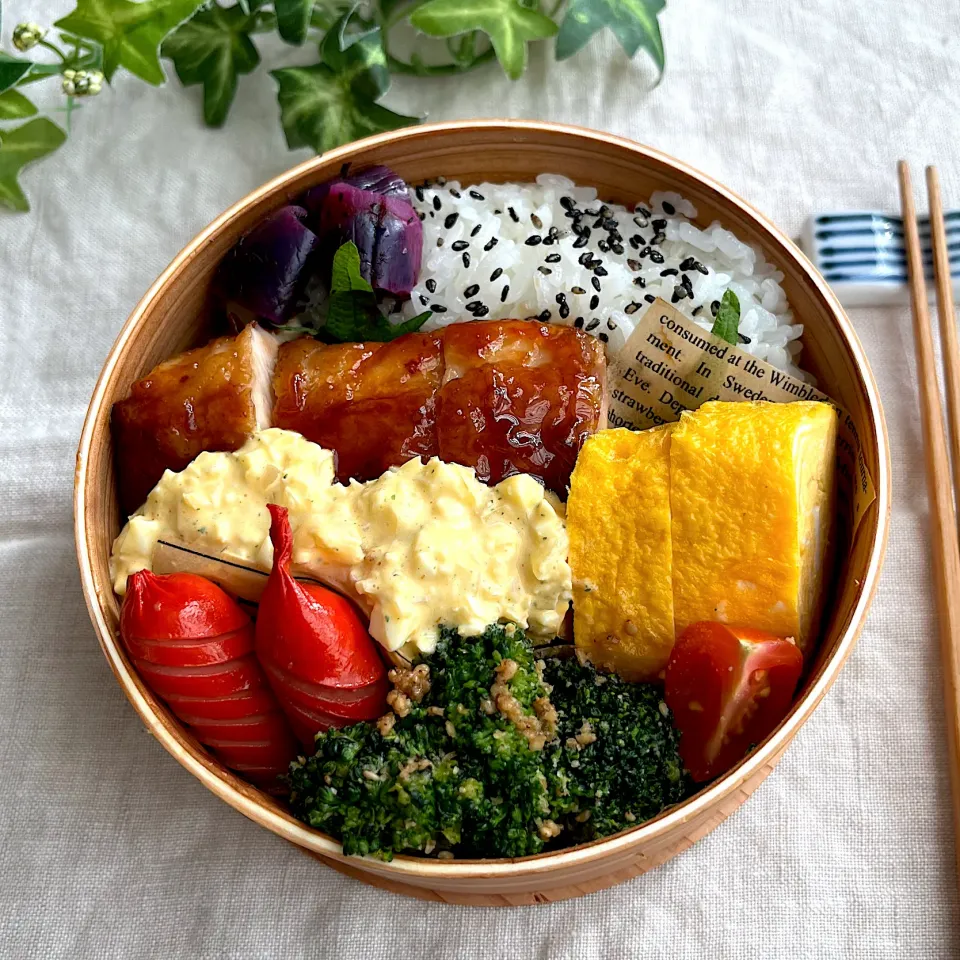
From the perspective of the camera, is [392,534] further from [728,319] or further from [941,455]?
[941,455]

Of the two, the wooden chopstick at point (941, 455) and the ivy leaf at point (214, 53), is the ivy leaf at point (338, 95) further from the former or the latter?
the wooden chopstick at point (941, 455)

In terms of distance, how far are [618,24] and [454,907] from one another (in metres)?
2.81

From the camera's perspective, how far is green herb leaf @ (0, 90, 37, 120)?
3229 mm

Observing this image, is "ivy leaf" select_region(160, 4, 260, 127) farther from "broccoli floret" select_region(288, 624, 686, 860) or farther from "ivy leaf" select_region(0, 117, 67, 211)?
"broccoli floret" select_region(288, 624, 686, 860)

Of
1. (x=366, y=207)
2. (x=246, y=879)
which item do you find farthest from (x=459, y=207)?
(x=246, y=879)

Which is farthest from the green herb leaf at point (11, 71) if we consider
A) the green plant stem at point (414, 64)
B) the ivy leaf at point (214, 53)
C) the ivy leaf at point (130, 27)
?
the green plant stem at point (414, 64)

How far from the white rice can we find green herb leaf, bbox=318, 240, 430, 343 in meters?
0.12

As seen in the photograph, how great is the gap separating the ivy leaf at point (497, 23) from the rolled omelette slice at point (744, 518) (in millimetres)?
1583

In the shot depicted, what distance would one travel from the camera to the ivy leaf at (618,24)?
3.14 m

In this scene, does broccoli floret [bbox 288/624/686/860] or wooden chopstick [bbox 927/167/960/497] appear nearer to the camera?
broccoli floret [bbox 288/624/686/860]

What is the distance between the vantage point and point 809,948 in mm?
2467

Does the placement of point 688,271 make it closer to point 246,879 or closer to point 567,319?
point 567,319

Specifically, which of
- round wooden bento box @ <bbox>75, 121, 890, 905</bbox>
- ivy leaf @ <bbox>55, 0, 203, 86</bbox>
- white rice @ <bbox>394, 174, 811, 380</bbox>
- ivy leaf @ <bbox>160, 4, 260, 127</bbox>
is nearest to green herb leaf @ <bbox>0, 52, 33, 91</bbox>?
ivy leaf @ <bbox>55, 0, 203, 86</bbox>

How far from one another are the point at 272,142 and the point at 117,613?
1.87 meters
